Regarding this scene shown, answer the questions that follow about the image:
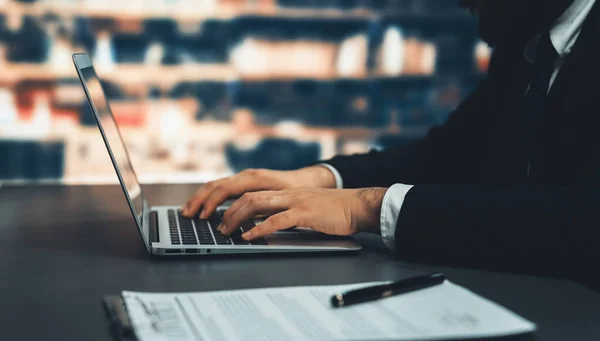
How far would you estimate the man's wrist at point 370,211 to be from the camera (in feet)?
3.22

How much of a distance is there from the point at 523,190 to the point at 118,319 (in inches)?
22.0

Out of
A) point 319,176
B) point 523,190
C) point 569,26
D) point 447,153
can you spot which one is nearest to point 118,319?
point 523,190

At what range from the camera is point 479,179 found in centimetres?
148

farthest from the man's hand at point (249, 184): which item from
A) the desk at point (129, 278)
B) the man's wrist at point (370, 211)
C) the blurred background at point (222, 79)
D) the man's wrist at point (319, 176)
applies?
the blurred background at point (222, 79)

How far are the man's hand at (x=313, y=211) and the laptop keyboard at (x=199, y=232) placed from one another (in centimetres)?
2

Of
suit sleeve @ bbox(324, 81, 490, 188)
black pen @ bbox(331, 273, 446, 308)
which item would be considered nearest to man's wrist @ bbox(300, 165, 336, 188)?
suit sleeve @ bbox(324, 81, 490, 188)

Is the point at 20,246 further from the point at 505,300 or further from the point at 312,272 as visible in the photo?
the point at 505,300

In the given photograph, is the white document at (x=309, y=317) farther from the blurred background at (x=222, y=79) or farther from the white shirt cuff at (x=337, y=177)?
the blurred background at (x=222, y=79)

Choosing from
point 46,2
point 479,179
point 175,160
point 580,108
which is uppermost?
point 46,2

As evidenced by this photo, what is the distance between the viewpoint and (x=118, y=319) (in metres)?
0.65

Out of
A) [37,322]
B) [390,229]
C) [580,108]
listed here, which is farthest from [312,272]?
[580,108]

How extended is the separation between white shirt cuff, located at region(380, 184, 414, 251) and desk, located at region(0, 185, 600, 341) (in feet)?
0.08

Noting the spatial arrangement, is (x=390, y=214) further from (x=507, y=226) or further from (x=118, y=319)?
(x=118, y=319)

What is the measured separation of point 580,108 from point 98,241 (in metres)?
0.74
